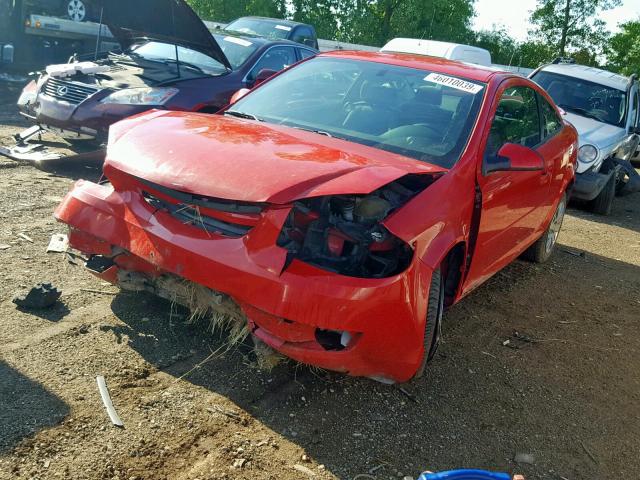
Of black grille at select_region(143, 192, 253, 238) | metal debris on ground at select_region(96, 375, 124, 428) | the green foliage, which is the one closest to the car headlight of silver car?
black grille at select_region(143, 192, 253, 238)

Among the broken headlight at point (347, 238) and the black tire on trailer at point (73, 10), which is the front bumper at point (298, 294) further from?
the black tire on trailer at point (73, 10)

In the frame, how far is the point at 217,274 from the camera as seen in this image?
3.00 meters

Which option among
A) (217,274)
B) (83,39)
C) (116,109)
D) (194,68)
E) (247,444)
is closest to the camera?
(247,444)

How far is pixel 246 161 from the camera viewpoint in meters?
3.16

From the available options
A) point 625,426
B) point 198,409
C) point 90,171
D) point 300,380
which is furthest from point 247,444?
point 90,171

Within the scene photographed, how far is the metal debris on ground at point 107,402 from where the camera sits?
2.82 meters

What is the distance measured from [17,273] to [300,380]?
2074mm

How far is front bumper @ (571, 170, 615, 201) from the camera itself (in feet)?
28.8

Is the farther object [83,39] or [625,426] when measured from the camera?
[83,39]

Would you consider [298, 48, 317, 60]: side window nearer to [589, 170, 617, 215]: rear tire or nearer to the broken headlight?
[589, 170, 617, 215]: rear tire

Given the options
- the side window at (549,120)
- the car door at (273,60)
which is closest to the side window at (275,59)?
the car door at (273,60)

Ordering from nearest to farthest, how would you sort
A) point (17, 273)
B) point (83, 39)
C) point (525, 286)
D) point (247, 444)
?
1. point (247, 444)
2. point (17, 273)
3. point (525, 286)
4. point (83, 39)

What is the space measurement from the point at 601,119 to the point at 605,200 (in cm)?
166

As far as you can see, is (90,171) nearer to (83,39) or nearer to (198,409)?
(198,409)
